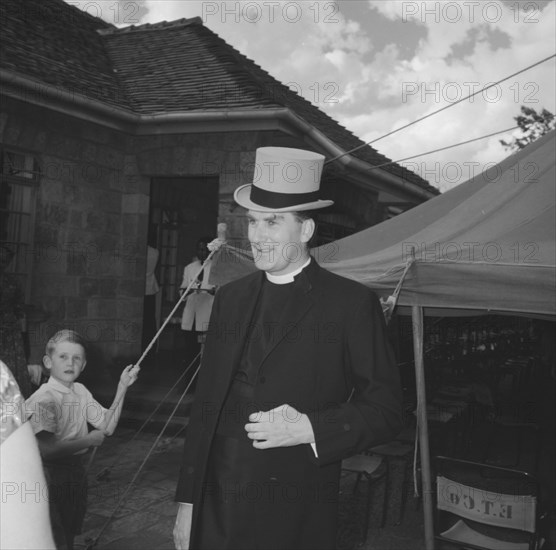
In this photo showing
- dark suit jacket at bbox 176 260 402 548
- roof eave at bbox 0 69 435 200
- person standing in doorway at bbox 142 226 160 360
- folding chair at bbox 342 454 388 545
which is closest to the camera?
dark suit jacket at bbox 176 260 402 548

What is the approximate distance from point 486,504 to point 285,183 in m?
2.15

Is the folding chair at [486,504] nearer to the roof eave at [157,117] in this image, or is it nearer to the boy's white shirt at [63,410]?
the boy's white shirt at [63,410]

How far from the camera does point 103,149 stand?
8461 mm

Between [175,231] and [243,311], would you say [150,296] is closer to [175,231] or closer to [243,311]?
[175,231]

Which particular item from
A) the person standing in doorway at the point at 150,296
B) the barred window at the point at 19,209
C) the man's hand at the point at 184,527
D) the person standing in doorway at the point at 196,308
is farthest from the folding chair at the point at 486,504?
the person standing in doorway at the point at 150,296

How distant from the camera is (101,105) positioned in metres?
7.75

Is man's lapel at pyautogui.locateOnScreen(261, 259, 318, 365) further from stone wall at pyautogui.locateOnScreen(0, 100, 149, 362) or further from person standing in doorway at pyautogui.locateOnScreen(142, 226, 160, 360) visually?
person standing in doorway at pyautogui.locateOnScreen(142, 226, 160, 360)

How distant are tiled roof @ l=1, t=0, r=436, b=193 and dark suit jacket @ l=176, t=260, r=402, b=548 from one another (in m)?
5.69

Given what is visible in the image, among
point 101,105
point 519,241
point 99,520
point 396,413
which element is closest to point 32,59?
point 101,105

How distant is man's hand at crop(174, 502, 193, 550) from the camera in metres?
2.22

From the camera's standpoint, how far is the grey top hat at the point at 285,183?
2.34 m

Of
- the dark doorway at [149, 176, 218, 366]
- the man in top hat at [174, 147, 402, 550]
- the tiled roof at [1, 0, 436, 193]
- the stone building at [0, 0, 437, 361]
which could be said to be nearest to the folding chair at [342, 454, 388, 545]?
the man in top hat at [174, 147, 402, 550]

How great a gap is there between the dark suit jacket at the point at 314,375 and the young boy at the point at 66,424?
0.97 meters

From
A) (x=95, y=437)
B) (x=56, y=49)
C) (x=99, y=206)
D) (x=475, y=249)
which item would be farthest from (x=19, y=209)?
(x=475, y=249)
